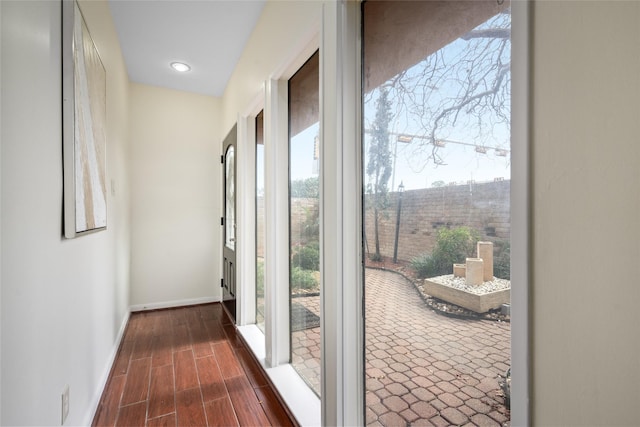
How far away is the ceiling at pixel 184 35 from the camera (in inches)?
89.7

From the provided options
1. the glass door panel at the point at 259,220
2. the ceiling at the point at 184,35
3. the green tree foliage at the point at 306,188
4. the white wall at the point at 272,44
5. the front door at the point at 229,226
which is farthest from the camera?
the front door at the point at 229,226

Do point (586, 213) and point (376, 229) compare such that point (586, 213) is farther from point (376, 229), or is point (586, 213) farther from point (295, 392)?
point (295, 392)

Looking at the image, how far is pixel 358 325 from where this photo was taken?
1371 mm

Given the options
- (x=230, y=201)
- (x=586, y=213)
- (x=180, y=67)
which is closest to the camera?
(x=586, y=213)

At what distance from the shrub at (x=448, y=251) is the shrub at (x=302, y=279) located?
90 centimetres

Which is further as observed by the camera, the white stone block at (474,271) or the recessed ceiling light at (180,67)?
the recessed ceiling light at (180,67)

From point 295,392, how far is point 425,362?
43.5 inches

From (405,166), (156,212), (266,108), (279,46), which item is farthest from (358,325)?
(156,212)

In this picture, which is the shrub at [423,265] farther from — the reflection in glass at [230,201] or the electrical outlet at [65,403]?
the reflection in glass at [230,201]

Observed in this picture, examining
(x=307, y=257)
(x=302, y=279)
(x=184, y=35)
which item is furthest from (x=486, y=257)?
(x=184, y=35)

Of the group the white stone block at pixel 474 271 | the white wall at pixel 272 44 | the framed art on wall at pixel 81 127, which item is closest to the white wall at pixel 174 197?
the white wall at pixel 272 44

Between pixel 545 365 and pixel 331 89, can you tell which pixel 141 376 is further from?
pixel 545 365

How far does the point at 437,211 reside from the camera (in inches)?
40.4

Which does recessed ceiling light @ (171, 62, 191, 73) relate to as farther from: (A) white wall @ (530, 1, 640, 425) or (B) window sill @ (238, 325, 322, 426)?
(A) white wall @ (530, 1, 640, 425)
